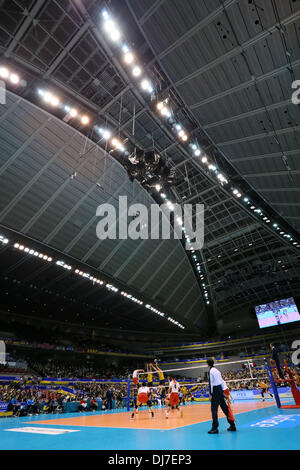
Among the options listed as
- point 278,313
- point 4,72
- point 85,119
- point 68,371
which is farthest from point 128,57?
point 278,313

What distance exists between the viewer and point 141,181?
18250 mm

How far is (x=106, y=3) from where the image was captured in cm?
1366

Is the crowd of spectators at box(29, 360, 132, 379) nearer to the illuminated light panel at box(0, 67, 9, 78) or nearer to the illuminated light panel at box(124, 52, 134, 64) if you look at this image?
the illuminated light panel at box(0, 67, 9, 78)

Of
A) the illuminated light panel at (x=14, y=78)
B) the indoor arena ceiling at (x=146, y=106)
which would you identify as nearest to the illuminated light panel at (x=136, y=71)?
the indoor arena ceiling at (x=146, y=106)

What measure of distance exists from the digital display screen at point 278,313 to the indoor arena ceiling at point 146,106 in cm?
1644

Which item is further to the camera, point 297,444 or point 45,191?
point 45,191

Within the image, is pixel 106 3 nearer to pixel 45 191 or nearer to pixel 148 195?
pixel 45 191

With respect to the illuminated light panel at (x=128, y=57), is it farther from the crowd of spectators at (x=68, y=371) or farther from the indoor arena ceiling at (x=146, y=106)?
the crowd of spectators at (x=68, y=371)

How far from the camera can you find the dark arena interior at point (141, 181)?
1046 cm

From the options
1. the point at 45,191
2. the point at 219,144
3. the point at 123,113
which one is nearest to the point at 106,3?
the point at 123,113

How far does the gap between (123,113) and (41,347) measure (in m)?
39.5

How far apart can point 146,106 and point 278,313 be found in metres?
43.0

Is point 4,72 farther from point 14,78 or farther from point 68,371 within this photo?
point 68,371

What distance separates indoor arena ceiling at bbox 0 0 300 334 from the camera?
1377cm
